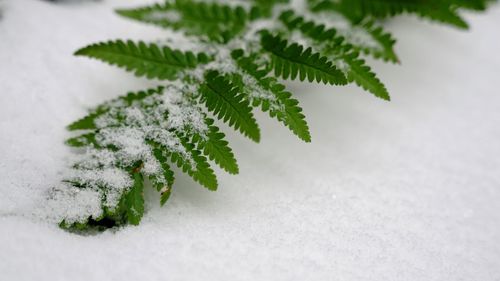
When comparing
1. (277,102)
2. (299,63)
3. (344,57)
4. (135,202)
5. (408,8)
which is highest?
(408,8)

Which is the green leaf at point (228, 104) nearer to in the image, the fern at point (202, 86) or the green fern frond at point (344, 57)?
the fern at point (202, 86)

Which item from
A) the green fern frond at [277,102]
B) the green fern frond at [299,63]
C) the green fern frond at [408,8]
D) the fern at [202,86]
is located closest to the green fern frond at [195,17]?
the fern at [202,86]

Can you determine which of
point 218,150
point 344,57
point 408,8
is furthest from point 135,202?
point 408,8

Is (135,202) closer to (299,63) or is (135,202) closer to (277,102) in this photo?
(277,102)

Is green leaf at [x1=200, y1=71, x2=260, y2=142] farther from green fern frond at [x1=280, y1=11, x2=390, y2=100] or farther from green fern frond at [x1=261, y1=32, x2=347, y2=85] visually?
green fern frond at [x1=280, y1=11, x2=390, y2=100]

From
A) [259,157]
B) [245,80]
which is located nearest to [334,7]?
Result: [245,80]

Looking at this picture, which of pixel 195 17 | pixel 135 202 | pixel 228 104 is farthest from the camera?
pixel 195 17

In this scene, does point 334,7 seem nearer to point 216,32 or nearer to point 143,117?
point 216,32

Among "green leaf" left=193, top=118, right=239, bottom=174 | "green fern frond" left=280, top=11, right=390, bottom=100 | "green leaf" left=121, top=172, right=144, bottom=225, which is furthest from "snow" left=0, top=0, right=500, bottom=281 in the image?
"green fern frond" left=280, top=11, right=390, bottom=100
